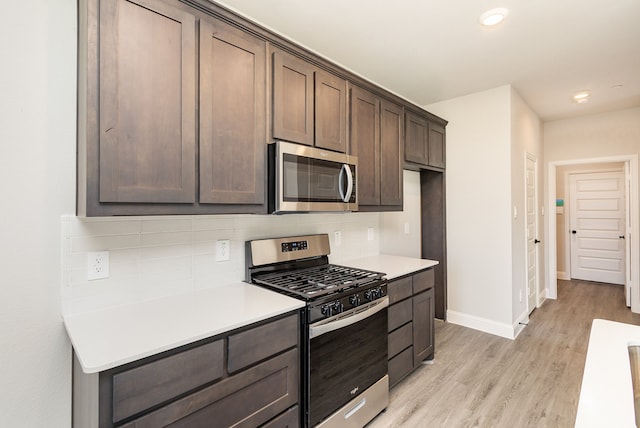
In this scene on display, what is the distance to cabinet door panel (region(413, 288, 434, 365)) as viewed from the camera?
2547mm

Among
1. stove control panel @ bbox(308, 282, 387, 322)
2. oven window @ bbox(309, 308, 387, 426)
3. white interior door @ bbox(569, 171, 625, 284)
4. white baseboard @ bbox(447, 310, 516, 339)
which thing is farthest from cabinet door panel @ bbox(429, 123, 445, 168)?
white interior door @ bbox(569, 171, 625, 284)

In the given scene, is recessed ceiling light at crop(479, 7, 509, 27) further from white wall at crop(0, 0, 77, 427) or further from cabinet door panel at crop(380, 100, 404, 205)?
white wall at crop(0, 0, 77, 427)

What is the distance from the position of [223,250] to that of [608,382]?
182 cm

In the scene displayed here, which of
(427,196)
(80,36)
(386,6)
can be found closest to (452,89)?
(427,196)

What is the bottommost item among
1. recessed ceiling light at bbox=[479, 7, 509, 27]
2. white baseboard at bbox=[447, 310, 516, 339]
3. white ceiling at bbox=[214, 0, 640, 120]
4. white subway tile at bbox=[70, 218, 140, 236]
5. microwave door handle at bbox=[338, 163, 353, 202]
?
white baseboard at bbox=[447, 310, 516, 339]

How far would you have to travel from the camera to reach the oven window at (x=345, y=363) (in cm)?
168

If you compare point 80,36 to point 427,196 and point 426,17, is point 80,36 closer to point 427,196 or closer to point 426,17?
point 426,17

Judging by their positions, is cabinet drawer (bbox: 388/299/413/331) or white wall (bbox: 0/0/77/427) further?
cabinet drawer (bbox: 388/299/413/331)

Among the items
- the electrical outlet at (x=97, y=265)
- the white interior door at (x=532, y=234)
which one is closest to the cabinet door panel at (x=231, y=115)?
the electrical outlet at (x=97, y=265)

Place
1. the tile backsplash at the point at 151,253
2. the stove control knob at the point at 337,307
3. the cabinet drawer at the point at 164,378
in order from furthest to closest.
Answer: the stove control knob at the point at 337,307 → the tile backsplash at the point at 151,253 → the cabinet drawer at the point at 164,378

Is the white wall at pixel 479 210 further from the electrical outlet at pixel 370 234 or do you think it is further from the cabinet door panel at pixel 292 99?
the cabinet door panel at pixel 292 99

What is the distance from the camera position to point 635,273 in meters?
4.03

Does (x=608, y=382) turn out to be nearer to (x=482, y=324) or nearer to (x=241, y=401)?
(x=241, y=401)

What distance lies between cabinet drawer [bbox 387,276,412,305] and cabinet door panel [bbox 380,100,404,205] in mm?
687
